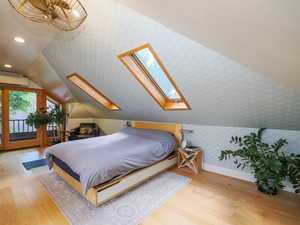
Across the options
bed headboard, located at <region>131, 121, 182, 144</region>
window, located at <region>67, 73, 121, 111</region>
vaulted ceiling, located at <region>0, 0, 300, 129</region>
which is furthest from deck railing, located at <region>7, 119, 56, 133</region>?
bed headboard, located at <region>131, 121, 182, 144</region>

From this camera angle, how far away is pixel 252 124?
94.2 inches

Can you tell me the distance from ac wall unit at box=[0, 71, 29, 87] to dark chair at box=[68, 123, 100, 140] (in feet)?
6.90

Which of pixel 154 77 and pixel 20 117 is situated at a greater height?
pixel 154 77

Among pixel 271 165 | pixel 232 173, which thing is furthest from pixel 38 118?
pixel 271 165

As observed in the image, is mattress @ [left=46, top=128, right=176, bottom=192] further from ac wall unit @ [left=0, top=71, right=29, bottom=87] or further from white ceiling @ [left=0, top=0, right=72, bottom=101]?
ac wall unit @ [left=0, top=71, right=29, bottom=87]

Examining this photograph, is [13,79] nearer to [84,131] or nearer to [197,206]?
[84,131]

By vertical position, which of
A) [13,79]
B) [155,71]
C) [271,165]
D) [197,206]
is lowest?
[197,206]

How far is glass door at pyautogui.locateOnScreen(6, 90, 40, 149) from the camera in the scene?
4.23 meters

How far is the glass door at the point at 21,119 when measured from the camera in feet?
13.9

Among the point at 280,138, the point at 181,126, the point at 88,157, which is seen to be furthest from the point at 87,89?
the point at 280,138

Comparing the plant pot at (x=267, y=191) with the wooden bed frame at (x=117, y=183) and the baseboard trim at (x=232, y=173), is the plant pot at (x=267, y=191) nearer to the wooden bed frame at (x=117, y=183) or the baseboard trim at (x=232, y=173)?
the baseboard trim at (x=232, y=173)

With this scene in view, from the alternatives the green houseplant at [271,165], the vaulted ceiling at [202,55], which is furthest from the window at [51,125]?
the green houseplant at [271,165]

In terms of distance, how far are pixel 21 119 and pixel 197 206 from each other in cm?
569

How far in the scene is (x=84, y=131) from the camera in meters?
5.11
